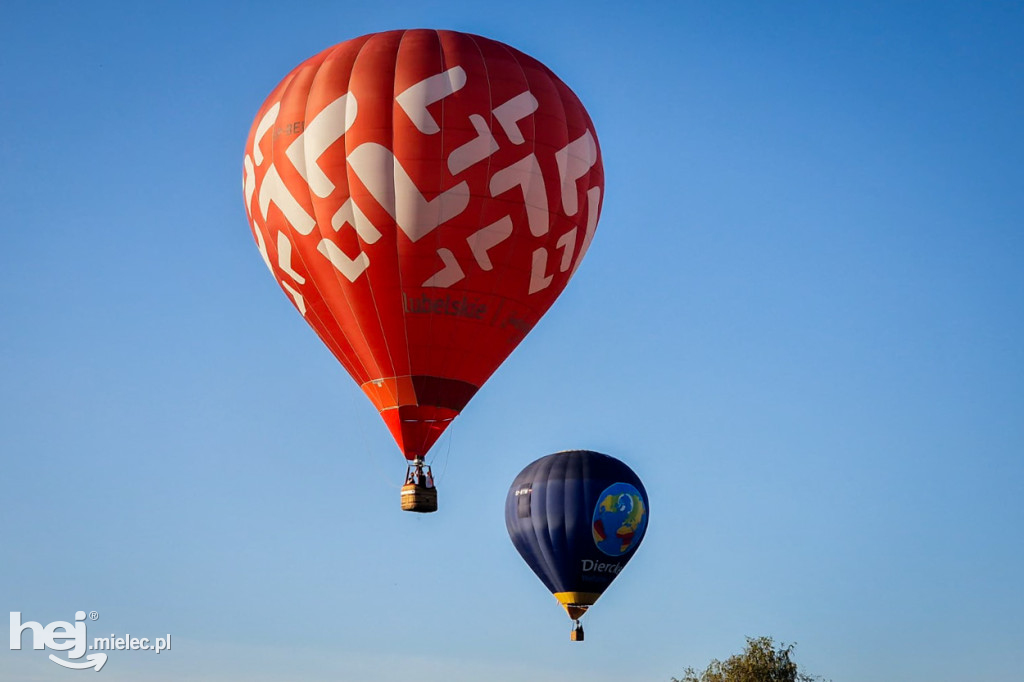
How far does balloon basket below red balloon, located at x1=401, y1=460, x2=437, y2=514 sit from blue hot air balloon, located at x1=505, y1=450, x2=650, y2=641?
1297 cm

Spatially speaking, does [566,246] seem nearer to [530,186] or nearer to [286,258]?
[530,186]

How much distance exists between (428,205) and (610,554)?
54.3 ft

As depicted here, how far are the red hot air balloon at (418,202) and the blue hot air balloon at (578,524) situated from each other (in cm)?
1221

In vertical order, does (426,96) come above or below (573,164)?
above

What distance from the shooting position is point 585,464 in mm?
46875

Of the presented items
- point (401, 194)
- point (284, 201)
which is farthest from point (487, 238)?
point (284, 201)

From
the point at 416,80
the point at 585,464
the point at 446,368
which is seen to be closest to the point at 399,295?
the point at 446,368

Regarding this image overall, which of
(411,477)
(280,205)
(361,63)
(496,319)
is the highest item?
(361,63)

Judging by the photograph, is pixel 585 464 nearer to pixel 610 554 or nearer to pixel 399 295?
pixel 610 554

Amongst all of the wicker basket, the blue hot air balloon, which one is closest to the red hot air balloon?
the wicker basket

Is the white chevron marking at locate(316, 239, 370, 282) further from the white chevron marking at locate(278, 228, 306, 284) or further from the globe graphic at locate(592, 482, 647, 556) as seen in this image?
the globe graphic at locate(592, 482, 647, 556)

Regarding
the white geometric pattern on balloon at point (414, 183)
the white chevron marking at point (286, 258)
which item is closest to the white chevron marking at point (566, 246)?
the white geometric pattern on balloon at point (414, 183)

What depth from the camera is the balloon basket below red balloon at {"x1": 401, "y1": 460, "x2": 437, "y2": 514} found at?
109 feet

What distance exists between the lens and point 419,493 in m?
33.2
